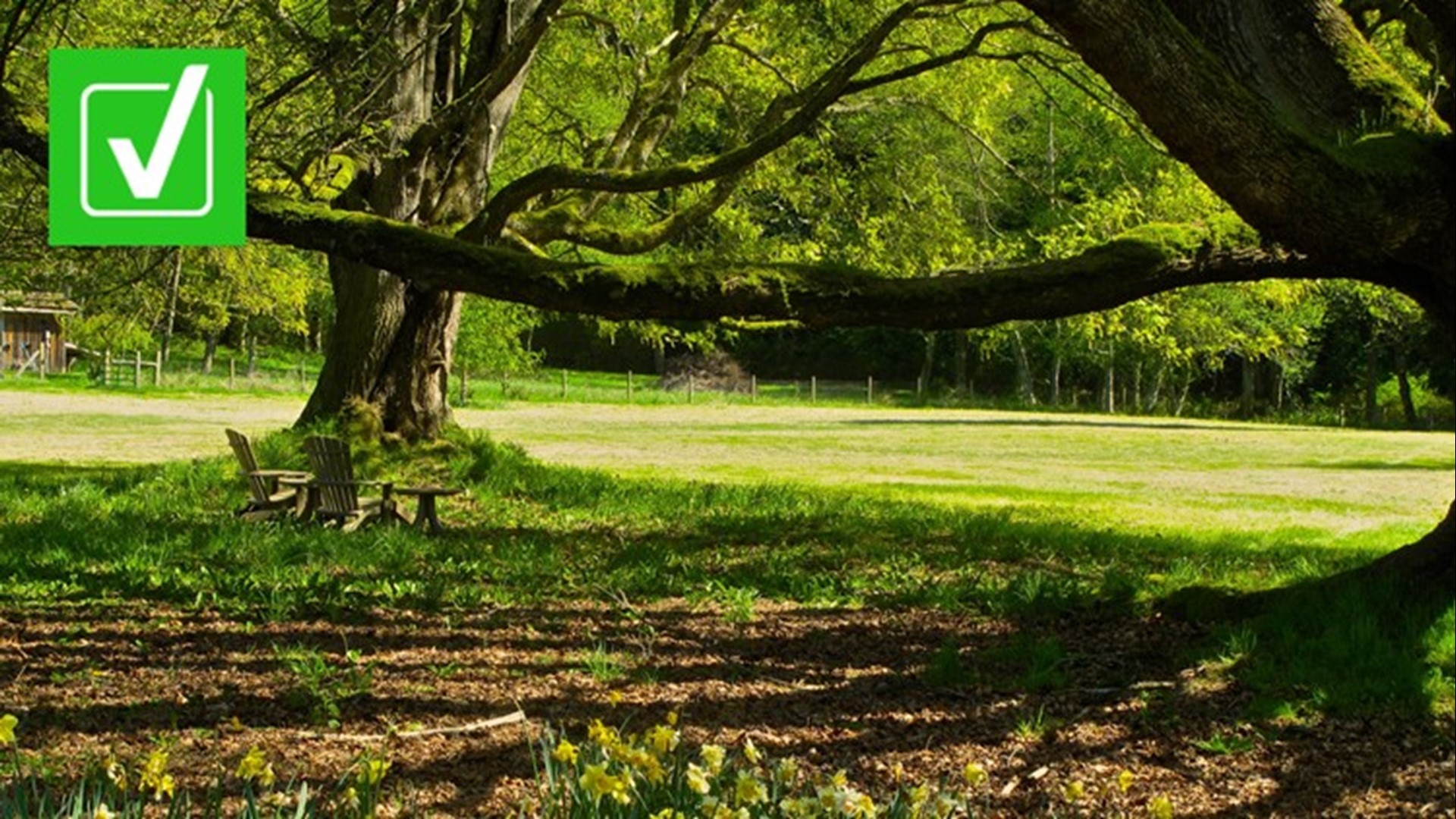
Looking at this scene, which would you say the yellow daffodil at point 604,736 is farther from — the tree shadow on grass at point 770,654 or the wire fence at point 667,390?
the wire fence at point 667,390

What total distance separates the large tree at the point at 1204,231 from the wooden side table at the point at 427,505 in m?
3.67

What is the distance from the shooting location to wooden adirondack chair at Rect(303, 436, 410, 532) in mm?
13023

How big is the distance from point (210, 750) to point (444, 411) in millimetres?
13115

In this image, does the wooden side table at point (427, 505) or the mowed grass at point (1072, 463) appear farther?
the mowed grass at point (1072, 463)

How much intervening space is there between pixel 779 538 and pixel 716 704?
666 cm

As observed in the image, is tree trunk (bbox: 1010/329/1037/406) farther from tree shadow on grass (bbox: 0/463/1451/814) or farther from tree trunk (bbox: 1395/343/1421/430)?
tree shadow on grass (bbox: 0/463/1451/814)

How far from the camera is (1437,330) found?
27.2ft

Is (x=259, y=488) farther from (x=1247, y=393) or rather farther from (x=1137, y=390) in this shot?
(x=1247, y=393)

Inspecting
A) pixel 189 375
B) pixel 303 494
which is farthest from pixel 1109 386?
pixel 303 494

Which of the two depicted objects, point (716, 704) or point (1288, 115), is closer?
point (716, 704)

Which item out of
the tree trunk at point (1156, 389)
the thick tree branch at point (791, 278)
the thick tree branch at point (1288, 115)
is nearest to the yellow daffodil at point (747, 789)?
the thick tree branch at point (1288, 115)

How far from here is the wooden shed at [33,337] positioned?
62.7 meters

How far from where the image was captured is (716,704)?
22.0 feet

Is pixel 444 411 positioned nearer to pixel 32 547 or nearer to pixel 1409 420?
pixel 32 547
